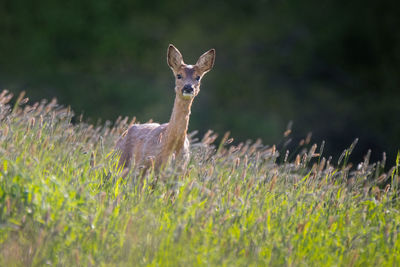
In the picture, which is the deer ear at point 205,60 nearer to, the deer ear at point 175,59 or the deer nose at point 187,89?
the deer ear at point 175,59

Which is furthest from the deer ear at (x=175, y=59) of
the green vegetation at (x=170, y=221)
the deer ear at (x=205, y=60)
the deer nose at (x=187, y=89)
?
the green vegetation at (x=170, y=221)

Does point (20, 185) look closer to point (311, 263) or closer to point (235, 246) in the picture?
point (235, 246)

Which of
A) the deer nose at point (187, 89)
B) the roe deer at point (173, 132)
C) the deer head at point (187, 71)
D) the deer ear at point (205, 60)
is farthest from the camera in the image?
the deer ear at point (205, 60)

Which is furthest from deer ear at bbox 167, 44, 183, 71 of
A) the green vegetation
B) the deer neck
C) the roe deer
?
the green vegetation

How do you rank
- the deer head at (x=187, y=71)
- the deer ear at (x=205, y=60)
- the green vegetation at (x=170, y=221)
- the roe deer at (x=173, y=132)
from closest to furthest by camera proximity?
the green vegetation at (x=170, y=221) → the roe deer at (x=173, y=132) → the deer head at (x=187, y=71) → the deer ear at (x=205, y=60)

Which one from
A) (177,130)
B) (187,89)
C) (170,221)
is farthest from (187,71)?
(170,221)

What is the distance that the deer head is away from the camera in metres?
7.72

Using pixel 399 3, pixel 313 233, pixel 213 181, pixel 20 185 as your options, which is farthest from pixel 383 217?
pixel 399 3

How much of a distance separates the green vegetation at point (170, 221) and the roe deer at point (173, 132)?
137cm

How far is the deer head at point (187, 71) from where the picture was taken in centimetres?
772

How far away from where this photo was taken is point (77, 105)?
1881cm

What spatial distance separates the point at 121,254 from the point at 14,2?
18432 millimetres

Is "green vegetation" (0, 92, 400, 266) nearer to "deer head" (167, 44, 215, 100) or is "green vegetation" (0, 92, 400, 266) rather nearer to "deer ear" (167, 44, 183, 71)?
"deer head" (167, 44, 215, 100)

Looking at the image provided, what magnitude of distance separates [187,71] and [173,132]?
3.29ft
